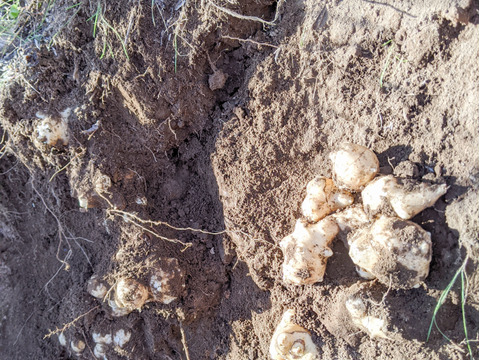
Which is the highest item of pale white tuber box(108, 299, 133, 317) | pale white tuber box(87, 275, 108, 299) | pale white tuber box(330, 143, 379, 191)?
pale white tuber box(330, 143, 379, 191)

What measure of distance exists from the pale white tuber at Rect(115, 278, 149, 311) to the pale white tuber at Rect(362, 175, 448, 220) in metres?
1.01

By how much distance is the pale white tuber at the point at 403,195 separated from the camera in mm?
1276

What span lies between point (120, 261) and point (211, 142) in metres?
0.68

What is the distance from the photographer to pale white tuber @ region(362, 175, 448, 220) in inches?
50.3

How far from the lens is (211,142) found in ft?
5.65

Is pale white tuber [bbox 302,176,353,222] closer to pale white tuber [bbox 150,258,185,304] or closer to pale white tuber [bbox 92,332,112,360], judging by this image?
pale white tuber [bbox 150,258,185,304]

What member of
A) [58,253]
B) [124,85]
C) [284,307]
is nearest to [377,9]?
[124,85]

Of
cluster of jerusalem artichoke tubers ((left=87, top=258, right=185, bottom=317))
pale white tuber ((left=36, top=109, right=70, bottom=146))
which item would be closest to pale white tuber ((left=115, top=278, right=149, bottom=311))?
cluster of jerusalem artichoke tubers ((left=87, top=258, right=185, bottom=317))

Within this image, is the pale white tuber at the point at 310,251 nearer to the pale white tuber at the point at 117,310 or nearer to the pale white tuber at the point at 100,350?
the pale white tuber at the point at 117,310

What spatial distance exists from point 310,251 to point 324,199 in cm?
21

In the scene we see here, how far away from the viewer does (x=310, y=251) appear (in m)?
1.41

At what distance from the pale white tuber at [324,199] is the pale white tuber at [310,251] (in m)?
0.04

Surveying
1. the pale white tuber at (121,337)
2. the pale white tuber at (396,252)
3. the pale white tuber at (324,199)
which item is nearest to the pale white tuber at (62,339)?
the pale white tuber at (121,337)

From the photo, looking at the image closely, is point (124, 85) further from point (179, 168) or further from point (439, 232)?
point (439, 232)
